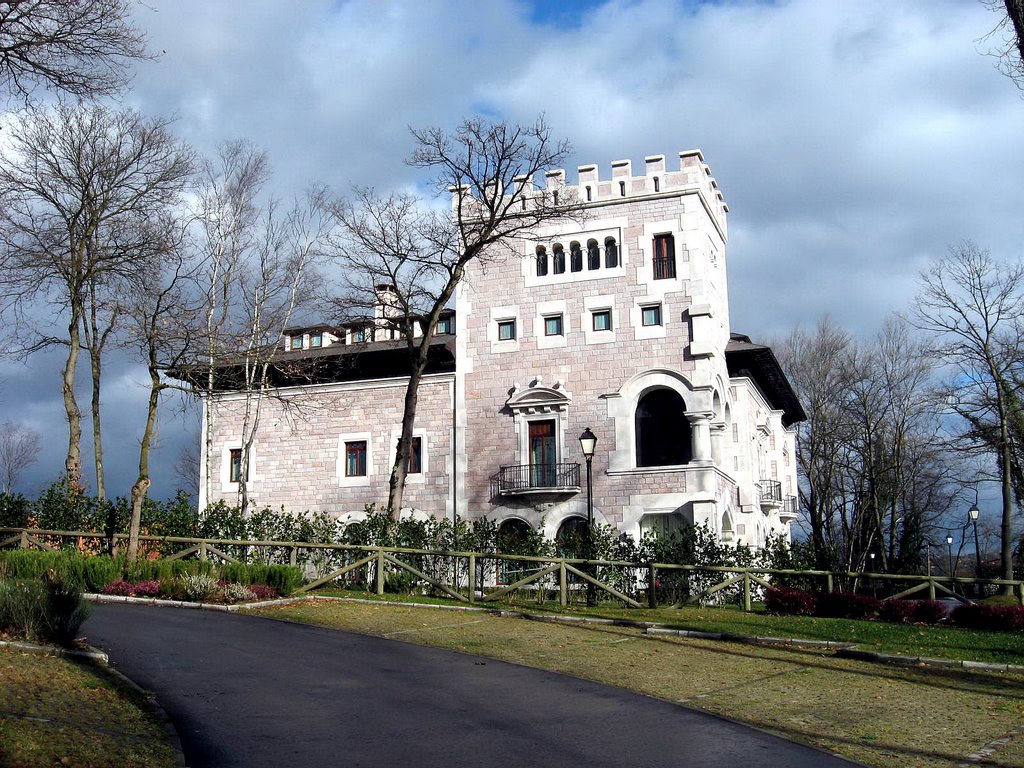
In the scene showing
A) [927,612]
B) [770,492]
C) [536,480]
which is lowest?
[927,612]

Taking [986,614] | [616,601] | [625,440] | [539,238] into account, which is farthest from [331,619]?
[539,238]

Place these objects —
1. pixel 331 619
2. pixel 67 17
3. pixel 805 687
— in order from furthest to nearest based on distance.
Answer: pixel 331 619 → pixel 67 17 → pixel 805 687

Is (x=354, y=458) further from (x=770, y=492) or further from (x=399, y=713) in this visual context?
(x=399, y=713)

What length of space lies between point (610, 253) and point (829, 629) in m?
19.2

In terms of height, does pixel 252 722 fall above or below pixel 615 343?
below

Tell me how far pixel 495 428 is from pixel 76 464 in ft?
44.4

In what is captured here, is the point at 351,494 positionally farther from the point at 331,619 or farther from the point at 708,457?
the point at 331,619

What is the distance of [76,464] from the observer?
2719 cm

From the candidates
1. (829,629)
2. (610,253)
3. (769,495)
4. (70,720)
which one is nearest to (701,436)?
(610,253)

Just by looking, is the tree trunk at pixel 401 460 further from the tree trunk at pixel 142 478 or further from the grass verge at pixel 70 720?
the grass verge at pixel 70 720

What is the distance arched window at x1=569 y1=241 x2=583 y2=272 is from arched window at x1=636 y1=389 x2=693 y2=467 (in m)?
5.19

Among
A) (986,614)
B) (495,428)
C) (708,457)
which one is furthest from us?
(495,428)

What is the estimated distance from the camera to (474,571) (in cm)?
2178

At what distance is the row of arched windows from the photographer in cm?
3416
